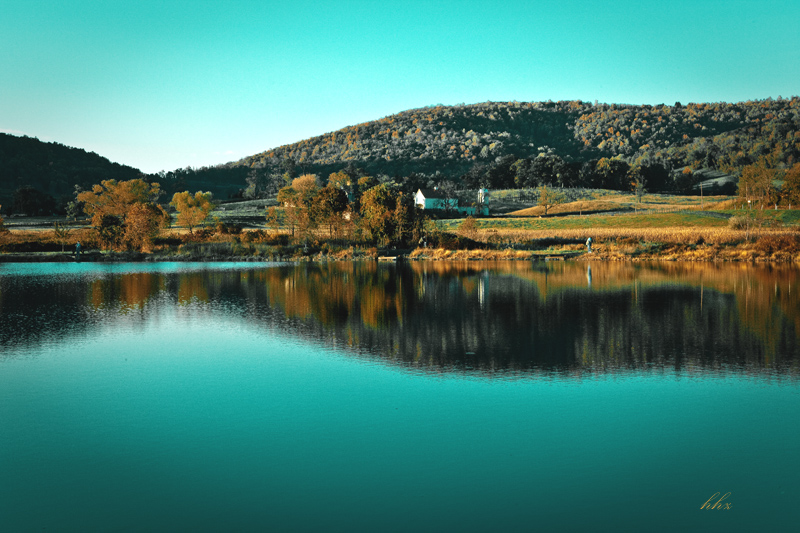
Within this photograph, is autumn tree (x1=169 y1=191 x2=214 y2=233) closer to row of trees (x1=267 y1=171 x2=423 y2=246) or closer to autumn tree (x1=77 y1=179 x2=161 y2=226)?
autumn tree (x1=77 y1=179 x2=161 y2=226)

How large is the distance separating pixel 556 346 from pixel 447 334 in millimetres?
3651

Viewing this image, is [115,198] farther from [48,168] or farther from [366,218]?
[48,168]

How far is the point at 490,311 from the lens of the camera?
24625 millimetres

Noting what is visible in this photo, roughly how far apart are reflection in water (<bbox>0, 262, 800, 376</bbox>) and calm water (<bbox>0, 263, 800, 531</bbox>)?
0.57 feet

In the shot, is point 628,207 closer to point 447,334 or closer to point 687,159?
point 687,159

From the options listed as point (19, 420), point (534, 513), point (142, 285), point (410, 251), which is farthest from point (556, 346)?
point (410, 251)

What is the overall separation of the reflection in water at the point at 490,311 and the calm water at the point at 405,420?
0.17 m

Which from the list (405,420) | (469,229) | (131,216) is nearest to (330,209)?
(469,229)

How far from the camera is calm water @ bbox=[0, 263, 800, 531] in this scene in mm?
7949

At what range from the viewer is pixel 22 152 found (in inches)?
6240

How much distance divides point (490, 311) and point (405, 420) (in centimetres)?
1382

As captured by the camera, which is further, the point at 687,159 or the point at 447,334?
the point at 687,159

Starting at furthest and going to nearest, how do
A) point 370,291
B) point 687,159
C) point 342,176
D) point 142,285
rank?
point 687,159
point 342,176
point 142,285
point 370,291

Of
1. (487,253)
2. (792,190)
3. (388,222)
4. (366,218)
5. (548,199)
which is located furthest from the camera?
(548,199)
